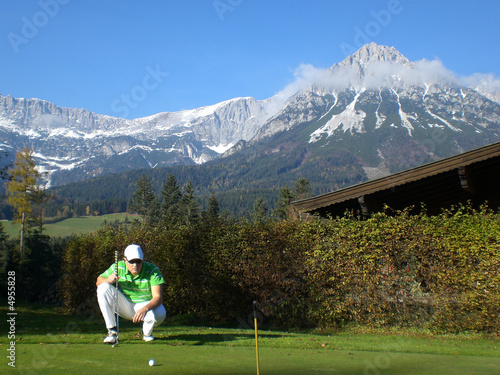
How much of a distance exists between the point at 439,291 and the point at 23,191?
3933 centimetres

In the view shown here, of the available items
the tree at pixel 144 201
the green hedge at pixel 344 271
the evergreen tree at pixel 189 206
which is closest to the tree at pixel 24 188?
the evergreen tree at pixel 189 206

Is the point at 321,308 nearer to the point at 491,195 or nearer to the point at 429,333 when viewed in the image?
the point at 429,333

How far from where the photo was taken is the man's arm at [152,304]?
6629 mm

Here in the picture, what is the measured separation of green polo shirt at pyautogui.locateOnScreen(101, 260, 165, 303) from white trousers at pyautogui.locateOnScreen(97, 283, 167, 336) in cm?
10

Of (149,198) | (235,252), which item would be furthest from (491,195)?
(149,198)

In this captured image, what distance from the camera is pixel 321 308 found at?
11.6 meters

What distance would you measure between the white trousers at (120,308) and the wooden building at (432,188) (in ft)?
22.5

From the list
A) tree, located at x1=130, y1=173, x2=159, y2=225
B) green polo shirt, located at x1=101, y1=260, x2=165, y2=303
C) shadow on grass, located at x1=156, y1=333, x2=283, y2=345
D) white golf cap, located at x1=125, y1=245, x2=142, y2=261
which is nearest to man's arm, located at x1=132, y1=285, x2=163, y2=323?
green polo shirt, located at x1=101, y1=260, x2=165, y2=303

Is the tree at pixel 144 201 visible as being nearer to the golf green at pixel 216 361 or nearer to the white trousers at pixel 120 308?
the white trousers at pixel 120 308

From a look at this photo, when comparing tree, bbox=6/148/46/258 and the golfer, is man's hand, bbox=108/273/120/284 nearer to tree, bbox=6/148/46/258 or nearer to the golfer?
the golfer

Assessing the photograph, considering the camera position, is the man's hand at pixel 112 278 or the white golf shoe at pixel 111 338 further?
the man's hand at pixel 112 278

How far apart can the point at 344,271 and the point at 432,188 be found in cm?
461

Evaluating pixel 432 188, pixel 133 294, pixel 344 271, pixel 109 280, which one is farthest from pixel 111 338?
pixel 432 188

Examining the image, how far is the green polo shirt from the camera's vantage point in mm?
7051
